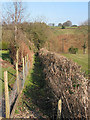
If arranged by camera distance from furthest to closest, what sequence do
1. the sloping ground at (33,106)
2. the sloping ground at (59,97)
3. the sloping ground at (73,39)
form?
the sloping ground at (73,39) → the sloping ground at (33,106) → the sloping ground at (59,97)

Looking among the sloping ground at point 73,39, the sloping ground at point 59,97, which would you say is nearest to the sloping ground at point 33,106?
the sloping ground at point 59,97

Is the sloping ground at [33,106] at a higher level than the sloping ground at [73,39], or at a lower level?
lower

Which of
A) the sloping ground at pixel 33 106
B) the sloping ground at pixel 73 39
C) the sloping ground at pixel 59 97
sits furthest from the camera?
the sloping ground at pixel 73 39

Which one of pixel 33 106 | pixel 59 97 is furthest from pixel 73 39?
pixel 59 97

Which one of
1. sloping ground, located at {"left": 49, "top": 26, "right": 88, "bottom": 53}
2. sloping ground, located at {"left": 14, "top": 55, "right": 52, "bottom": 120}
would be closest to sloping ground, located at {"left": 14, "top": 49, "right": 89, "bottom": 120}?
sloping ground, located at {"left": 14, "top": 55, "right": 52, "bottom": 120}

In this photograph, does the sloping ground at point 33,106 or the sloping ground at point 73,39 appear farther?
the sloping ground at point 73,39

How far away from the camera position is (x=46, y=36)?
82.8ft

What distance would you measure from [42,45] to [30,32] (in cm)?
392

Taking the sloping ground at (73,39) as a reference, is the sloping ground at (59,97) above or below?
below

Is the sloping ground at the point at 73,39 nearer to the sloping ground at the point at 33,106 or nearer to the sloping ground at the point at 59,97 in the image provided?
the sloping ground at the point at 33,106

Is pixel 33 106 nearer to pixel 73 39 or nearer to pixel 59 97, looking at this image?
pixel 59 97

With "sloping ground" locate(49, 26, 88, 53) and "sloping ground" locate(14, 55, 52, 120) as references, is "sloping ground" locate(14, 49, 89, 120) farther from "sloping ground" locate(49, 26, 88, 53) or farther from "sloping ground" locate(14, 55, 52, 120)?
"sloping ground" locate(49, 26, 88, 53)

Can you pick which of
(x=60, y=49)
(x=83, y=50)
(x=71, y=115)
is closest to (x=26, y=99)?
(x=71, y=115)

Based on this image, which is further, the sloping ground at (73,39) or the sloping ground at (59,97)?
the sloping ground at (73,39)
